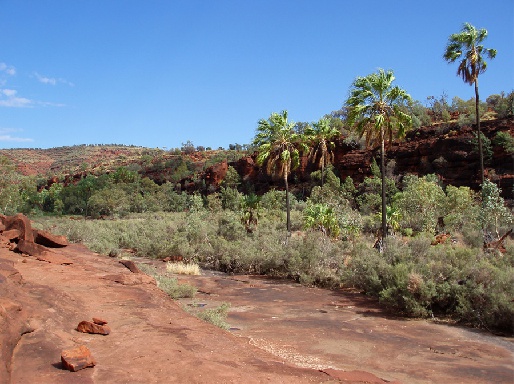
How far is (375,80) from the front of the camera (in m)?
20.9

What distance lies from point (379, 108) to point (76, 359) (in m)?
18.9

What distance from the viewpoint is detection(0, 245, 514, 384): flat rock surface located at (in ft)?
17.6

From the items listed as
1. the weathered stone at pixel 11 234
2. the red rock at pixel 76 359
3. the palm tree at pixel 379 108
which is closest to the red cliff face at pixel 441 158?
the palm tree at pixel 379 108

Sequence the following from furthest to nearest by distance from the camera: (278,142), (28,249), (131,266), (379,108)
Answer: (278,142)
(379,108)
(131,266)
(28,249)

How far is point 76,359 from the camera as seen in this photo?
5.02 m

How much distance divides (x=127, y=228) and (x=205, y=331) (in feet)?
104

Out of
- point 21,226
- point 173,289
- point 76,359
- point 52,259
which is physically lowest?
point 173,289

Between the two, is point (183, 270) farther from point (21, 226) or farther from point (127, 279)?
point (127, 279)

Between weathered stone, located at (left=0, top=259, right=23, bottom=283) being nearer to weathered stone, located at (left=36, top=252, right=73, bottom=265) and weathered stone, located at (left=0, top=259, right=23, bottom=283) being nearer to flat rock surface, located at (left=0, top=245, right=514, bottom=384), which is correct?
flat rock surface, located at (left=0, top=245, right=514, bottom=384)

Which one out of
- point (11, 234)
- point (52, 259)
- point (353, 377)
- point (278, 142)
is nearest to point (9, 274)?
point (52, 259)

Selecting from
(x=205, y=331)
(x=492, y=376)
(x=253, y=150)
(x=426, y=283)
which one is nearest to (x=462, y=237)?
(x=426, y=283)

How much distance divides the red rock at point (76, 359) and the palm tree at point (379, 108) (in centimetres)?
1756

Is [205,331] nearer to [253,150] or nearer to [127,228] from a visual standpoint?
[127,228]

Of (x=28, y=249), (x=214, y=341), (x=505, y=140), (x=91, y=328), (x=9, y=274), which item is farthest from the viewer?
(x=505, y=140)
